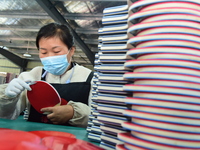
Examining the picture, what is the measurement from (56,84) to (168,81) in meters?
1.44

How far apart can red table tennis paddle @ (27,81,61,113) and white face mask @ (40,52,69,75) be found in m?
0.37

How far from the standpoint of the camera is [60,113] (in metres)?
1.31

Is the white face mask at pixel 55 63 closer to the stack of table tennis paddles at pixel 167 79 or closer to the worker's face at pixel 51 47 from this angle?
the worker's face at pixel 51 47

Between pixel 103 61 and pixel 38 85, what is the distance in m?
0.75

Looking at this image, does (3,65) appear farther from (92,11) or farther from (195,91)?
(195,91)

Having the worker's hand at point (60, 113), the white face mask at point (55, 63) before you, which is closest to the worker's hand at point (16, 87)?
the worker's hand at point (60, 113)

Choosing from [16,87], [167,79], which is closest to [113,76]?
[167,79]

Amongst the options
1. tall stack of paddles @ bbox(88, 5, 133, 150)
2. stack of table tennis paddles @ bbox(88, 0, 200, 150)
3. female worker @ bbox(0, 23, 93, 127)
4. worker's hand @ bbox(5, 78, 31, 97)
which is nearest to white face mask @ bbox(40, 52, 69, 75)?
female worker @ bbox(0, 23, 93, 127)

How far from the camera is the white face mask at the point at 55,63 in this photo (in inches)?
63.0

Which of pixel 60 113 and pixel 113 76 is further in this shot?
pixel 60 113

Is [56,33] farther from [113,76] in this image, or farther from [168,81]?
[168,81]

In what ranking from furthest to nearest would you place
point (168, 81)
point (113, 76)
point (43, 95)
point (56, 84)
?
point (56, 84) < point (43, 95) < point (113, 76) < point (168, 81)

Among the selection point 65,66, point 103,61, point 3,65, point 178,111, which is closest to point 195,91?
point 178,111

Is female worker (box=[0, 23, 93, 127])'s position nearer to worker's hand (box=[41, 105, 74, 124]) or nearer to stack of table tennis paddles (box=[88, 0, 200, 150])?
worker's hand (box=[41, 105, 74, 124])
